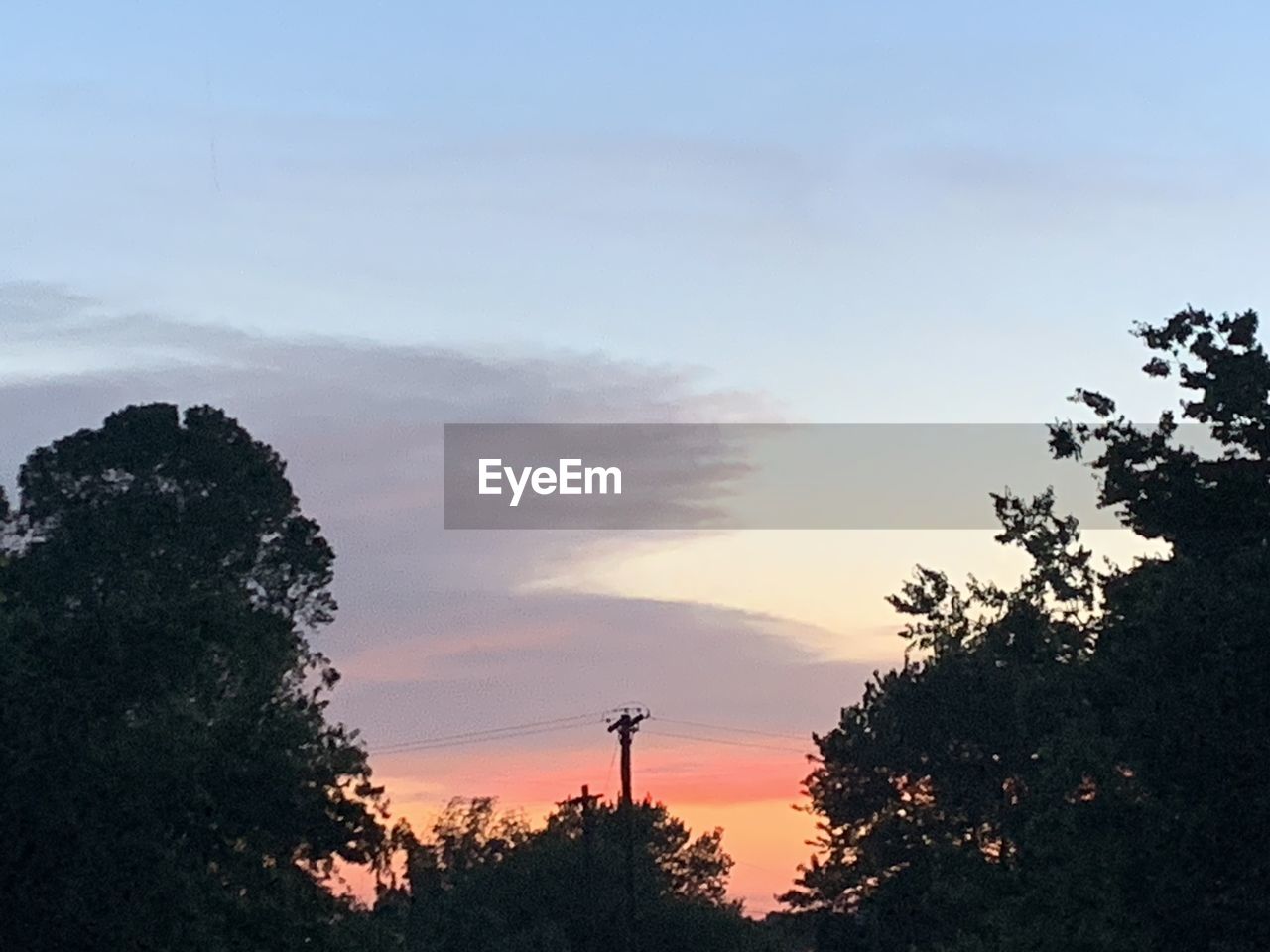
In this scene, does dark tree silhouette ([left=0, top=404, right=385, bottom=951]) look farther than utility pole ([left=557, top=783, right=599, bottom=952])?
No

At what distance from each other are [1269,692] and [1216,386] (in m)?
9.77

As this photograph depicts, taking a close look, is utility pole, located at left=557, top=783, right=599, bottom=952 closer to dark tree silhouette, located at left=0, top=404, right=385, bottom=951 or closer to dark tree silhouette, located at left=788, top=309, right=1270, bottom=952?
dark tree silhouette, located at left=788, top=309, right=1270, bottom=952

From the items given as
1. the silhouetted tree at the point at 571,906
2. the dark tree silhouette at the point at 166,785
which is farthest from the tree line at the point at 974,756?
the silhouetted tree at the point at 571,906

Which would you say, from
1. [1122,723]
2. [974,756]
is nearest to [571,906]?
[974,756]

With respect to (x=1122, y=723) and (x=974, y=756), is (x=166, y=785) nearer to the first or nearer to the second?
(x=1122, y=723)

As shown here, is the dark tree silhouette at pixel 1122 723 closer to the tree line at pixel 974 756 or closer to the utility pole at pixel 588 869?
the tree line at pixel 974 756

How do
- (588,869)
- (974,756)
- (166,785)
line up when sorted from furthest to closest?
1. (588,869)
2. (974,756)
3. (166,785)

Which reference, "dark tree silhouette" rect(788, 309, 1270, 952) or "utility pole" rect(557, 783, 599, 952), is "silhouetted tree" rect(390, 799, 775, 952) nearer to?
"utility pole" rect(557, 783, 599, 952)

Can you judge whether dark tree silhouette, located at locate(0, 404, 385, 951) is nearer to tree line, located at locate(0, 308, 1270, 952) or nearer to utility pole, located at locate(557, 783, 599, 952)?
tree line, located at locate(0, 308, 1270, 952)

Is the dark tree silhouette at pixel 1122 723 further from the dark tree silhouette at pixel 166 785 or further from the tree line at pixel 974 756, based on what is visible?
the dark tree silhouette at pixel 166 785

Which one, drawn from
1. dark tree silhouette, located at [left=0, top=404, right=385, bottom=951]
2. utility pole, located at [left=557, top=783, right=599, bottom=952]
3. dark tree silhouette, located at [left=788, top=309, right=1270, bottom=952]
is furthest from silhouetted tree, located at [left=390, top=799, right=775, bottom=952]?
dark tree silhouette, located at [left=0, top=404, right=385, bottom=951]

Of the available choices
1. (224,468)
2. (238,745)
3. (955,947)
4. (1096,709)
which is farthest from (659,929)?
(238,745)

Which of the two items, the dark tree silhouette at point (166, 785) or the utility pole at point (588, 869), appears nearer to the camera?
the dark tree silhouette at point (166, 785)

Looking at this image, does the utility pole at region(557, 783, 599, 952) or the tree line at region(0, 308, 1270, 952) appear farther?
the utility pole at region(557, 783, 599, 952)
